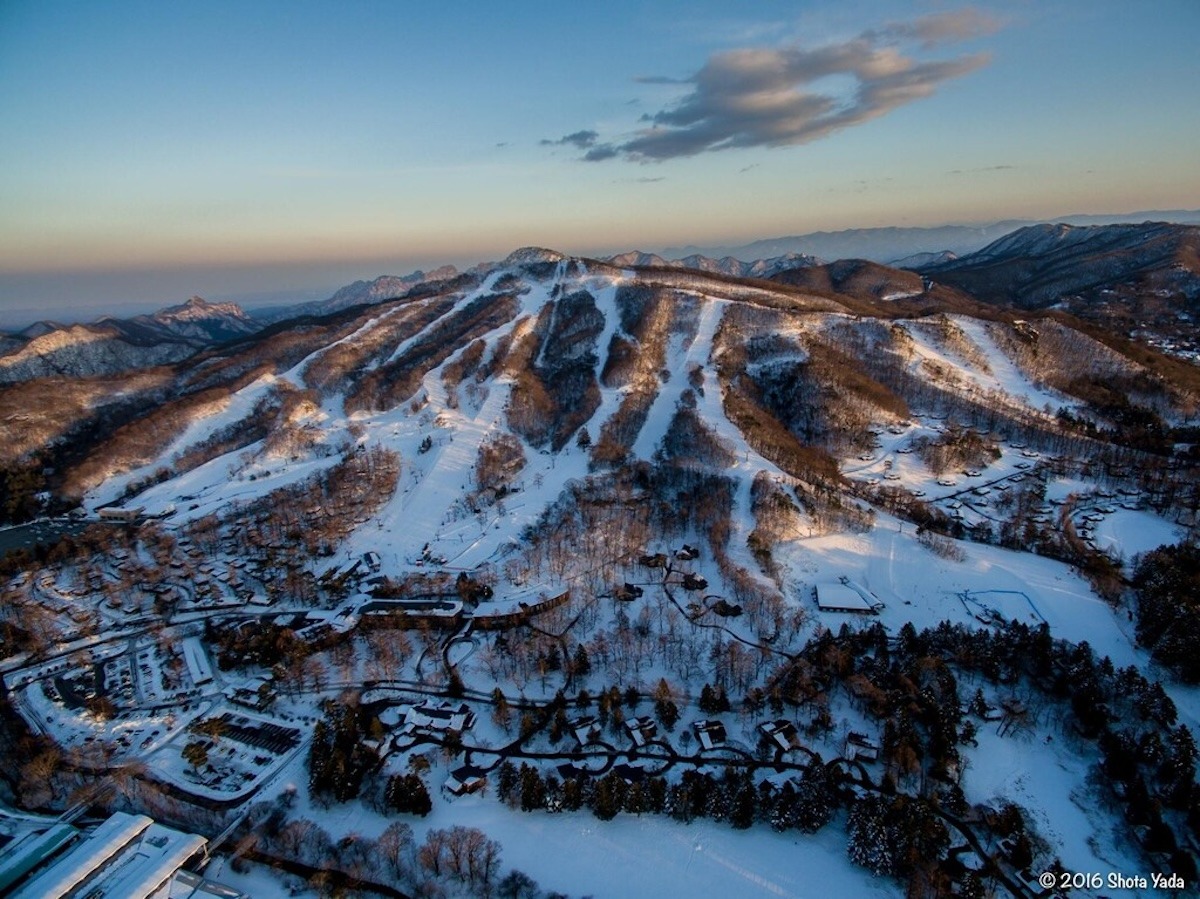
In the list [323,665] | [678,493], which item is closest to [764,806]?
[323,665]

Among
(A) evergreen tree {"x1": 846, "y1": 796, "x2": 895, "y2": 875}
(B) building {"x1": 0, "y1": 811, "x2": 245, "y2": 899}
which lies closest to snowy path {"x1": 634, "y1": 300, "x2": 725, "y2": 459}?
(A) evergreen tree {"x1": 846, "y1": 796, "x2": 895, "y2": 875}

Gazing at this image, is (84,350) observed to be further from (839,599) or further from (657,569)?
(839,599)

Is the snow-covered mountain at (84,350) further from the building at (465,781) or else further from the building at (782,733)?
the building at (782,733)

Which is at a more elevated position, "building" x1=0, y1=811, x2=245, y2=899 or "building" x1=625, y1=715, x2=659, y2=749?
"building" x1=0, y1=811, x2=245, y2=899

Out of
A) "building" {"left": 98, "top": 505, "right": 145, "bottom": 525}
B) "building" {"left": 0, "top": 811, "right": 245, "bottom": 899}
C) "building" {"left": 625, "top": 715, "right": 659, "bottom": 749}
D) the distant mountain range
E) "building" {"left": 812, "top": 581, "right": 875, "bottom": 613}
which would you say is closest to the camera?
"building" {"left": 0, "top": 811, "right": 245, "bottom": 899}

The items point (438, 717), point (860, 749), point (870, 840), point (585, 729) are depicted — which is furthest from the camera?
point (438, 717)

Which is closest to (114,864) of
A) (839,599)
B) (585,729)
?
(585,729)

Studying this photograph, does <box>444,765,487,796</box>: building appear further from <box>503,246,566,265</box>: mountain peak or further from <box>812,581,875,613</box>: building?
<box>503,246,566,265</box>: mountain peak

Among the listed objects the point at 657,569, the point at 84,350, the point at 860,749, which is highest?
the point at 84,350
